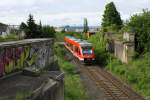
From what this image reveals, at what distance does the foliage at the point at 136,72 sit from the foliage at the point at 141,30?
89.6 inches

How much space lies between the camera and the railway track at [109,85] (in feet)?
105

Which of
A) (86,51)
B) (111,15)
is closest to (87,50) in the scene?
(86,51)

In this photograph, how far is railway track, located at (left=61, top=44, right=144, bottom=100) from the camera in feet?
105

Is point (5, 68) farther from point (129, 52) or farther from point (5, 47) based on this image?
point (129, 52)

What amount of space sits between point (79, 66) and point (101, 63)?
3.36 metres

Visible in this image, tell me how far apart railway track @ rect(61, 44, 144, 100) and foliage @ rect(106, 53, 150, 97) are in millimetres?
796

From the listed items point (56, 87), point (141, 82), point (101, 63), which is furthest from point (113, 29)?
point (56, 87)

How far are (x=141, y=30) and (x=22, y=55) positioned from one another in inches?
1058

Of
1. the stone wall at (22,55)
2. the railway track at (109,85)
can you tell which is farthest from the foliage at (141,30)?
the stone wall at (22,55)

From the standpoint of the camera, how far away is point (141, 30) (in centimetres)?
4803

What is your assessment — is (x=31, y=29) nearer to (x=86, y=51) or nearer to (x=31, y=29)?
(x=31, y=29)

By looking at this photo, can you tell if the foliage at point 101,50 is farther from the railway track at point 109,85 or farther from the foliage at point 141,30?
the foliage at point 141,30

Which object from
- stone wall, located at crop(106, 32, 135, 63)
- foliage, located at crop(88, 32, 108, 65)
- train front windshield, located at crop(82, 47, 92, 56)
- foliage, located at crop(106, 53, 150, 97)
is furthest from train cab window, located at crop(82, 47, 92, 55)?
foliage, located at crop(106, 53, 150, 97)

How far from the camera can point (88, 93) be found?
3359cm
